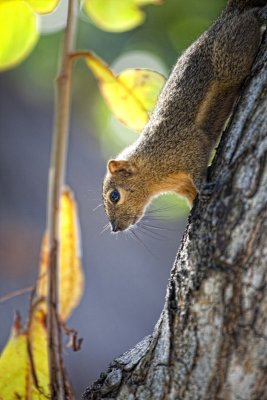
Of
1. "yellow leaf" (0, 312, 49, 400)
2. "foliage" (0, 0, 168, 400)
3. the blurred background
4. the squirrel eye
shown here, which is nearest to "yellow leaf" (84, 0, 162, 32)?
"foliage" (0, 0, 168, 400)

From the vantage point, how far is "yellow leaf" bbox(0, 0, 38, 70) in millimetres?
2090

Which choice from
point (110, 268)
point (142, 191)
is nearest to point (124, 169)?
point (142, 191)

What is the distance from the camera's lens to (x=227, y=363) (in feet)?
5.34

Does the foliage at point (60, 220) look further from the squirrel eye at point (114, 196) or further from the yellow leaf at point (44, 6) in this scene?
the squirrel eye at point (114, 196)

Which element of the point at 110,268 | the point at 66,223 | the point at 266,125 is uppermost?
the point at 110,268

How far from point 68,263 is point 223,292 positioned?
0.74 metres

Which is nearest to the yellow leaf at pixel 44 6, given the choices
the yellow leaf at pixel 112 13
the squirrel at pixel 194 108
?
the yellow leaf at pixel 112 13

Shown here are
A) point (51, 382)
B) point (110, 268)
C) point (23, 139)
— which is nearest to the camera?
point (51, 382)

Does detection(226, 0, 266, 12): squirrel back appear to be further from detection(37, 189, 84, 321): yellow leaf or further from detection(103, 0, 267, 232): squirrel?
detection(37, 189, 84, 321): yellow leaf

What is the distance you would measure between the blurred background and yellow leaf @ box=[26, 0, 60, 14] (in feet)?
7.16

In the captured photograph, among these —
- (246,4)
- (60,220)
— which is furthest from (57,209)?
(246,4)

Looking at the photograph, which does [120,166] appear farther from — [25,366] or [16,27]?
[25,366]

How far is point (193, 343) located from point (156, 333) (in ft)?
0.57

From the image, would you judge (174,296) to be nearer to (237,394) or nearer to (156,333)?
(156,333)
